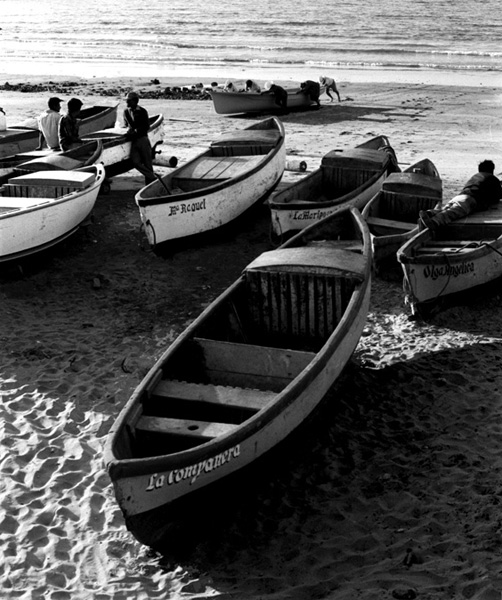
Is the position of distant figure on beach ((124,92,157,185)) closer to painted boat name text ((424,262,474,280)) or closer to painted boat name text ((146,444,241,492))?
painted boat name text ((424,262,474,280))

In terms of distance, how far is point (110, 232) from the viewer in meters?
14.2

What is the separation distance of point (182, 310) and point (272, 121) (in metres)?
6.70

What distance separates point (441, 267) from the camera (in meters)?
10.3

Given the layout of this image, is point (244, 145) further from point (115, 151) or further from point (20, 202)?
point (20, 202)

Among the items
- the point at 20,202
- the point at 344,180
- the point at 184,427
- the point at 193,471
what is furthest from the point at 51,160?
the point at 193,471

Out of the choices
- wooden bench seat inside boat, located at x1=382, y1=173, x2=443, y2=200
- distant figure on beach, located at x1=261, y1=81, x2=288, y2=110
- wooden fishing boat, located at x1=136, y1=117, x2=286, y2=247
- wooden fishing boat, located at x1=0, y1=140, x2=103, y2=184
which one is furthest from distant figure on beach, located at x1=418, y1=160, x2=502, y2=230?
distant figure on beach, located at x1=261, y1=81, x2=288, y2=110

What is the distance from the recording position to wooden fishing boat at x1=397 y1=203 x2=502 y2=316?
10281mm

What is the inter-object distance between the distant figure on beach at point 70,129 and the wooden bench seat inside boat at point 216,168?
112 inches

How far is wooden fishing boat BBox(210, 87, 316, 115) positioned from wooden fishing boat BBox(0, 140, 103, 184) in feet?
29.6

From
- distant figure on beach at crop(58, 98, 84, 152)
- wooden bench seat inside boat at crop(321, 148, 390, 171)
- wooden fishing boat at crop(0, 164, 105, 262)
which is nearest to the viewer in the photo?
wooden fishing boat at crop(0, 164, 105, 262)

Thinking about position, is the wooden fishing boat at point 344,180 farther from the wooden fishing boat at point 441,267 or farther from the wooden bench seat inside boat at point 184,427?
the wooden bench seat inside boat at point 184,427

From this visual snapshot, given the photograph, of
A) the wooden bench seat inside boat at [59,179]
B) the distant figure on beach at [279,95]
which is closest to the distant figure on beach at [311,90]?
the distant figure on beach at [279,95]

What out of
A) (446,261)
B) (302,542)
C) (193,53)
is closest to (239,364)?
(302,542)

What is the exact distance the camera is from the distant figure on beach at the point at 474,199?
38.1 ft
